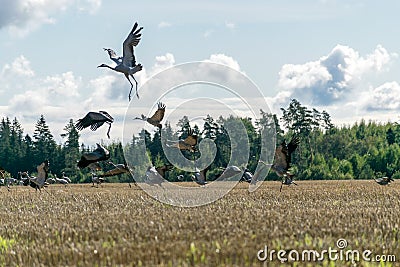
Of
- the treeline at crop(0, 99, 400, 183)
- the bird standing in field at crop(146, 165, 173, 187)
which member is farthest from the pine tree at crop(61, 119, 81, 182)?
the bird standing in field at crop(146, 165, 173, 187)

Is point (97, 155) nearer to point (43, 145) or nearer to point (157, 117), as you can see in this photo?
point (157, 117)

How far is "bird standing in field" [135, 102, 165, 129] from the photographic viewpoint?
13.8 meters

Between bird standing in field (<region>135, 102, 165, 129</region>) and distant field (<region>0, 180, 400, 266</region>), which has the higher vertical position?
bird standing in field (<region>135, 102, 165, 129</region>)

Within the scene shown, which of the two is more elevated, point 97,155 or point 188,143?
point 188,143

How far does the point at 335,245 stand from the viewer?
8.42 meters

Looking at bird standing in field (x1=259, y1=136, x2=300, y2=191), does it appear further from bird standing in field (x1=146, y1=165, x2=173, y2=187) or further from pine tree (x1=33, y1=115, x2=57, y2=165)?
pine tree (x1=33, y1=115, x2=57, y2=165)

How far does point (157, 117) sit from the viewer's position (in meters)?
13.9

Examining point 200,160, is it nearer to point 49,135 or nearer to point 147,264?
point 147,264

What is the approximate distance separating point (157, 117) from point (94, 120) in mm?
1347

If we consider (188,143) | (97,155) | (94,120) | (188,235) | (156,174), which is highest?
(94,120)

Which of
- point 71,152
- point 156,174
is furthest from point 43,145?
point 156,174

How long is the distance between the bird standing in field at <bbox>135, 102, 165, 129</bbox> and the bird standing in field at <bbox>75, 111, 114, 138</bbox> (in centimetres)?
84

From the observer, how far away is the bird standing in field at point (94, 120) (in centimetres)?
1305

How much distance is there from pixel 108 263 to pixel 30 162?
6689cm
